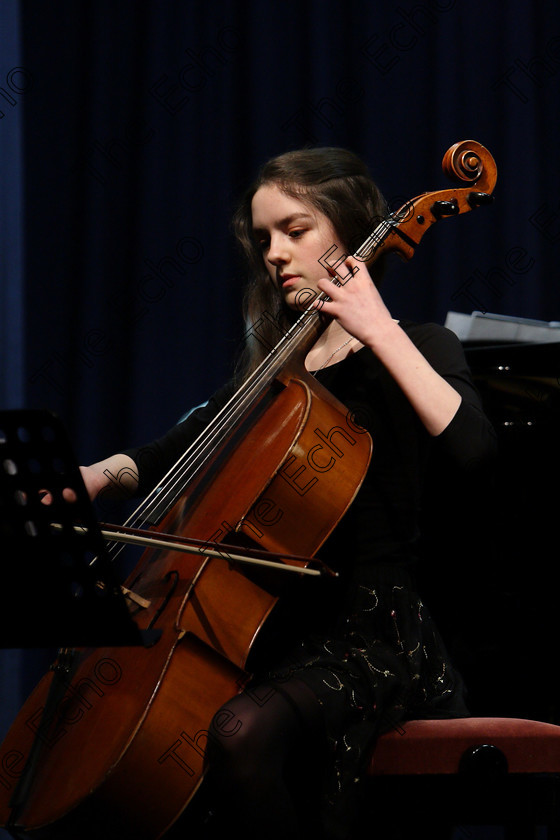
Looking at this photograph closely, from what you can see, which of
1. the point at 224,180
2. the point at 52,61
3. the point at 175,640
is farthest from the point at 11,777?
the point at 52,61

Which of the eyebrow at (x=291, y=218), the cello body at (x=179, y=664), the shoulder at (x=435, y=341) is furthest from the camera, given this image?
the eyebrow at (x=291, y=218)

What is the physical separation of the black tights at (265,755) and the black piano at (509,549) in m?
0.52

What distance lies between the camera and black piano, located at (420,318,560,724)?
1439 mm

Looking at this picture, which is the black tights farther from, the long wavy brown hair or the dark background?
the dark background

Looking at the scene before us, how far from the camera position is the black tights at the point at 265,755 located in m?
0.95

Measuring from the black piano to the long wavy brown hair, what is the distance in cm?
31

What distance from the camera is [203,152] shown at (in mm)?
2271

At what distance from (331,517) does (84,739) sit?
38cm

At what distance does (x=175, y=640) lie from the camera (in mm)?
960

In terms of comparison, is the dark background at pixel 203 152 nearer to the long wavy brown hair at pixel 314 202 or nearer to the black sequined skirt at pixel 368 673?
the long wavy brown hair at pixel 314 202

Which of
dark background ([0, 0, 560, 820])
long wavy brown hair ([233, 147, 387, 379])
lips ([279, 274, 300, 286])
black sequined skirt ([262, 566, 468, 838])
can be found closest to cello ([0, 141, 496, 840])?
black sequined skirt ([262, 566, 468, 838])

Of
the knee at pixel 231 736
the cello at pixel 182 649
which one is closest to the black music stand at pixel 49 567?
the cello at pixel 182 649

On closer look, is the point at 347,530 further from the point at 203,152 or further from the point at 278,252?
the point at 203,152

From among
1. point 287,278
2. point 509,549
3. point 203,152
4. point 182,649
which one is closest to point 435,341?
point 287,278
